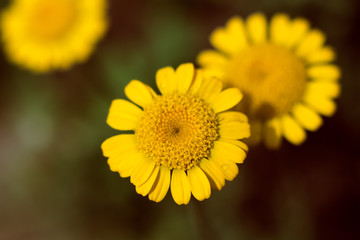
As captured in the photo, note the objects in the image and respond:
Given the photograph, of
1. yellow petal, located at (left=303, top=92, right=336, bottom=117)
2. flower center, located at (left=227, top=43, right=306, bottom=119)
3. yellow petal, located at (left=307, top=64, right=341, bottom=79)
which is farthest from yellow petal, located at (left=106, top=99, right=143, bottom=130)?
yellow petal, located at (left=307, top=64, right=341, bottom=79)

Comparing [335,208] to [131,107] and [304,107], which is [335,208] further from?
[131,107]

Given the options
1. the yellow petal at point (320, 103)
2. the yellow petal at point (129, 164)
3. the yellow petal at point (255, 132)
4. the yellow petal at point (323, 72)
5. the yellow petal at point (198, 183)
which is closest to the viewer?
the yellow petal at point (198, 183)

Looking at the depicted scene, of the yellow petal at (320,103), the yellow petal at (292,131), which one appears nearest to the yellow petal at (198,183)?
the yellow petal at (292,131)

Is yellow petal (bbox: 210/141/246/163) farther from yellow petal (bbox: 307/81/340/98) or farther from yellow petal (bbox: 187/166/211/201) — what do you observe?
yellow petal (bbox: 307/81/340/98)

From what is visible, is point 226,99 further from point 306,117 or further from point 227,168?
point 306,117

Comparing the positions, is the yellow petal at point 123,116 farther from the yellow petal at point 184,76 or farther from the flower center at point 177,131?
the yellow petal at point 184,76

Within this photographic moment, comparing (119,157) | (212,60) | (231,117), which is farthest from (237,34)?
(119,157)
